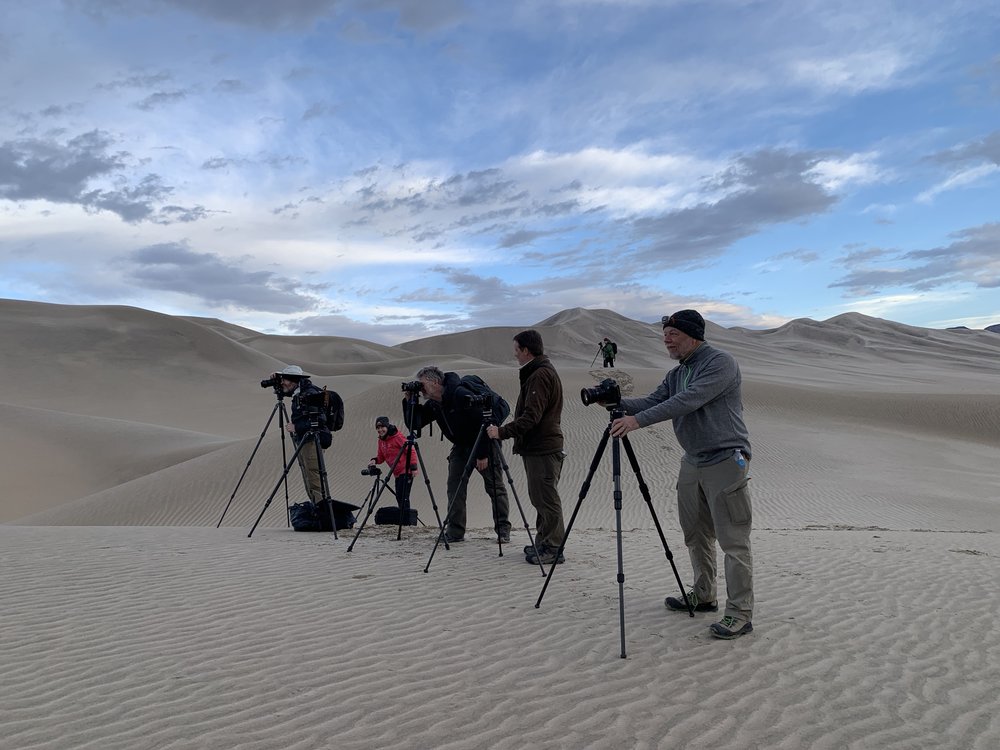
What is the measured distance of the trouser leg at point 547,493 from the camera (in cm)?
678

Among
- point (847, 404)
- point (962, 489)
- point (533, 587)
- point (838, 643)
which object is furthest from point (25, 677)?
point (847, 404)

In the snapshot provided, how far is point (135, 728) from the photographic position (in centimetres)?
355

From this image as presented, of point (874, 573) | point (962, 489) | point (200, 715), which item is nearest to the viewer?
point (200, 715)

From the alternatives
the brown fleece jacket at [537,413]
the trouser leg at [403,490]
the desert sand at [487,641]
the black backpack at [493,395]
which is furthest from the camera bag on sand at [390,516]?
the brown fleece jacket at [537,413]

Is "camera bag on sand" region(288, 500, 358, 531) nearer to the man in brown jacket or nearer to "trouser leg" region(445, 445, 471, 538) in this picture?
"trouser leg" region(445, 445, 471, 538)

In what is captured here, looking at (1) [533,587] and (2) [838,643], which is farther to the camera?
(1) [533,587]

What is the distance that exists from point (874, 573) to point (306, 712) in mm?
5861

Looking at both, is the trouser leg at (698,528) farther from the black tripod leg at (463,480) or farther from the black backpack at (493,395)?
the black backpack at (493,395)

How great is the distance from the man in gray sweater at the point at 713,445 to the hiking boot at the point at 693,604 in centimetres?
34

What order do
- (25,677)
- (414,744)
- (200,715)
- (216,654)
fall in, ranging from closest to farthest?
(414,744) → (200,715) → (25,677) → (216,654)

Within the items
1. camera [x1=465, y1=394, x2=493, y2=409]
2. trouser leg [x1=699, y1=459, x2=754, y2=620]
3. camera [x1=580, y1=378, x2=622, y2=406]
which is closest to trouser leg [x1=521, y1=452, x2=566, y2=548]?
camera [x1=465, y1=394, x2=493, y2=409]

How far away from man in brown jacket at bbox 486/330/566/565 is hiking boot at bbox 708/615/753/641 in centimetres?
204

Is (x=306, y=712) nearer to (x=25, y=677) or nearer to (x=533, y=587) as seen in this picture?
(x=25, y=677)

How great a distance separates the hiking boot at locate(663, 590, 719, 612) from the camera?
17.4 feet
